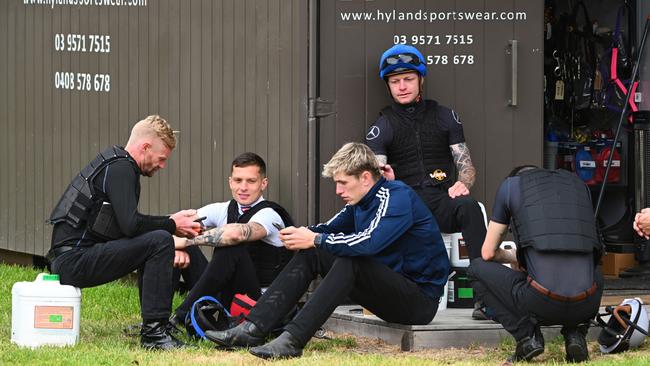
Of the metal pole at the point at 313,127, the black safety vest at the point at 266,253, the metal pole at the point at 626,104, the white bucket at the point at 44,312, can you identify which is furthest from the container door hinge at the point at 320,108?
the metal pole at the point at 626,104

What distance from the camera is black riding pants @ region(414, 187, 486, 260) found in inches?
347

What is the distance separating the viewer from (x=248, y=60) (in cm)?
984

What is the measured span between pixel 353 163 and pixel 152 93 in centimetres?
299

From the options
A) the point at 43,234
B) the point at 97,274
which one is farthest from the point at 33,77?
the point at 97,274

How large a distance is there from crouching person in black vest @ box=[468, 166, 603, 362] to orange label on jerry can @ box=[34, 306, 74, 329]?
2356 millimetres

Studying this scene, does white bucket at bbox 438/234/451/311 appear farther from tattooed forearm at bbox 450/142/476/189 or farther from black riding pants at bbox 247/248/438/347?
black riding pants at bbox 247/248/438/347

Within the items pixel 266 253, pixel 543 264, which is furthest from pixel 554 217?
pixel 266 253

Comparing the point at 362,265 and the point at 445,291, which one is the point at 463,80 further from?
the point at 362,265

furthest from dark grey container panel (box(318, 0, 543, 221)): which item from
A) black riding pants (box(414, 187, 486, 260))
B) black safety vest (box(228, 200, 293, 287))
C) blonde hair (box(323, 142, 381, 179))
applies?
blonde hair (box(323, 142, 381, 179))

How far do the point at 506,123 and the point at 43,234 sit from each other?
447 cm

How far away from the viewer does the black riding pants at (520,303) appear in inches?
299

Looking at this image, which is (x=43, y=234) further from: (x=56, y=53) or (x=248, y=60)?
(x=248, y=60)

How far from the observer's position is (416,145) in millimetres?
9242

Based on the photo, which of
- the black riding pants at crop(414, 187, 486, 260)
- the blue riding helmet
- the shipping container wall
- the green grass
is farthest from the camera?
the shipping container wall
